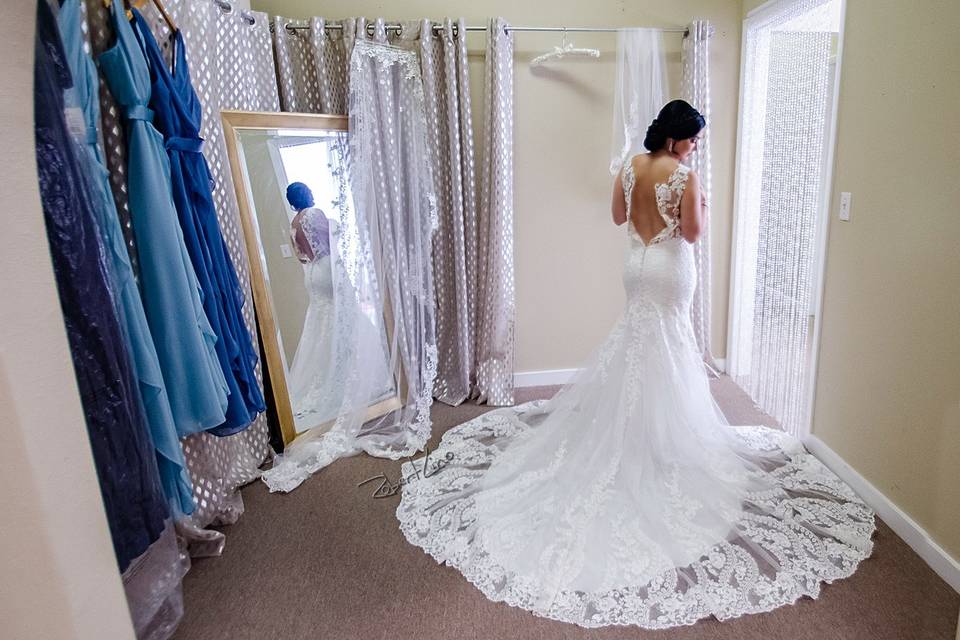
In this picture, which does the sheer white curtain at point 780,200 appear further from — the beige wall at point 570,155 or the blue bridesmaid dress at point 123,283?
the blue bridesmaid dress at point 123,283

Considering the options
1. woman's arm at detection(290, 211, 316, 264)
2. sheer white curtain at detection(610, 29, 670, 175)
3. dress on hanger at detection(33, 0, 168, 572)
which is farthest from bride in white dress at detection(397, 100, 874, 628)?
woman's arm at detection(290, 211, 316, 264)

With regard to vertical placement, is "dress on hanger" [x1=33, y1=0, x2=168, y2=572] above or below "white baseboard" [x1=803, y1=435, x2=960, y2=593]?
above

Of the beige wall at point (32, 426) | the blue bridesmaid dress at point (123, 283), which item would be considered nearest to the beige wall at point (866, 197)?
the blue bridesmaid dress at point (123, 283)

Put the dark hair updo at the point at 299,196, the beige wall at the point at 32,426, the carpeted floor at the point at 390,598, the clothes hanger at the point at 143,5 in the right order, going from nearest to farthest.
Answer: the beige wall at the point at 32,426 → the carpeted floor at the point at 390,598 → the clothes hanger at the point at 143,5 → the dark hair updo at the point at 299,196

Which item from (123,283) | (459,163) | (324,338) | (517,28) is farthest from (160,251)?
(517,28)

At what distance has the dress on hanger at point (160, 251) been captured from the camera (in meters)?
1.63

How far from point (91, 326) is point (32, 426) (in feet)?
1.41

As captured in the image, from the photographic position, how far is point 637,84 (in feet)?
9.37

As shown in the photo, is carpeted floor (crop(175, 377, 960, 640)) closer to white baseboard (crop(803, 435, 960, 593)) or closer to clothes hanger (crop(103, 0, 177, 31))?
white baseboard (crop(803, 435, 960, 593))

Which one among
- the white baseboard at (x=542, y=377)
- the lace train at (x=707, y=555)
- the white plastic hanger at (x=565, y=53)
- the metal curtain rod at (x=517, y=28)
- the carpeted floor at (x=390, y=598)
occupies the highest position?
the metal curtain rod at (x=517, y=28)

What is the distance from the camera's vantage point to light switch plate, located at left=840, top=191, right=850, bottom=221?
2160 mm

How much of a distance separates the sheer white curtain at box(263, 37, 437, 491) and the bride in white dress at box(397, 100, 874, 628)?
1.38ft

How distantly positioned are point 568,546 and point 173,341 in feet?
4.70

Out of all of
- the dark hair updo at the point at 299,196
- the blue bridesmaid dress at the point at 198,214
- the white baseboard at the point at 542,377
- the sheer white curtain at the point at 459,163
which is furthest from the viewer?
the white baseboard at the point at 542,377
